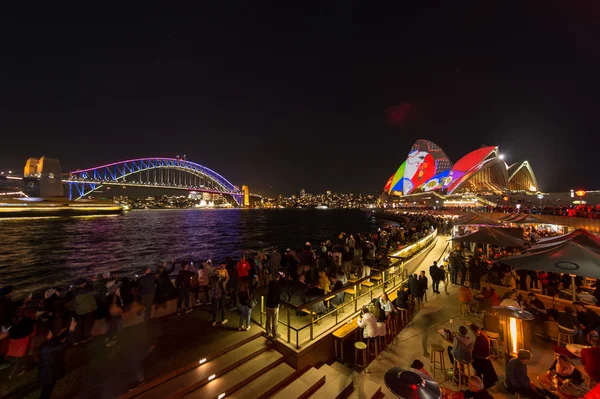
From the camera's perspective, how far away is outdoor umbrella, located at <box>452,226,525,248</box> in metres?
8.20

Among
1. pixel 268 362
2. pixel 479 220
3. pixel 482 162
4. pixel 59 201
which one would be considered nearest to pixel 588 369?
pixel 268 362

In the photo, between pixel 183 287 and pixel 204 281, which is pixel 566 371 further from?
pixel 183 287

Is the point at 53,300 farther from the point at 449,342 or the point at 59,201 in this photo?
the point at 59,201

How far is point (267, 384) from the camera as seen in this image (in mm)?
4398

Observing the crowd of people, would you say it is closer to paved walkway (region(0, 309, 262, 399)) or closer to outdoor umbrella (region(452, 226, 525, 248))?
paved walkway (region(0, 309, 262, 399))

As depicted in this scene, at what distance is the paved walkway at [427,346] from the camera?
4.84 m

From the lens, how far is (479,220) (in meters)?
12.6

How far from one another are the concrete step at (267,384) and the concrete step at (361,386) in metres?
1.08

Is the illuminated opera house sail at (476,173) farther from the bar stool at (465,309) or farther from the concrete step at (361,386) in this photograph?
the concrete step at (361,386)

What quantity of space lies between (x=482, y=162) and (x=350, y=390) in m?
60.3

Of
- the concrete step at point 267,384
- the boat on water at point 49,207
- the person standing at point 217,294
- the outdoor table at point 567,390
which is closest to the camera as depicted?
the outdoor table at point 567,390

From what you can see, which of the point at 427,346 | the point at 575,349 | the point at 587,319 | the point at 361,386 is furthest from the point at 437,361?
the point at 587,319

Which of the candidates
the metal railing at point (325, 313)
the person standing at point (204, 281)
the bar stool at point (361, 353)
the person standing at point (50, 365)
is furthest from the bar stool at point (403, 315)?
the person standing at point (50, 365)

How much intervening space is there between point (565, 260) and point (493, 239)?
3171 mm
